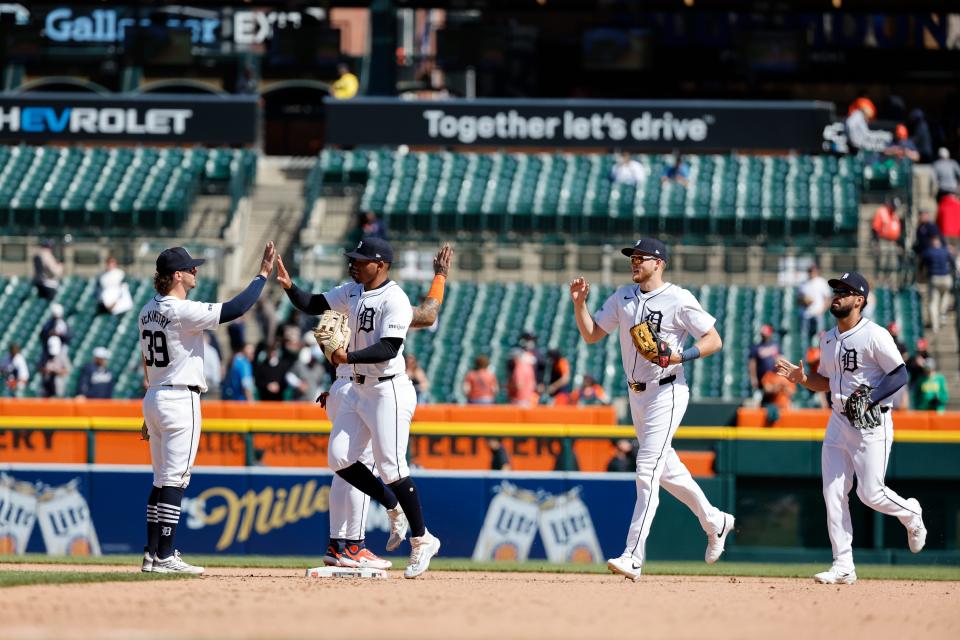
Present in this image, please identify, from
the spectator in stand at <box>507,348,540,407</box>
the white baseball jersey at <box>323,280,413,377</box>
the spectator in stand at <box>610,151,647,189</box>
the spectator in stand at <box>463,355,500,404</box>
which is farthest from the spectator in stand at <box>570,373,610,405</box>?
the white baseball jersey at <box>323,280,413,377</box>

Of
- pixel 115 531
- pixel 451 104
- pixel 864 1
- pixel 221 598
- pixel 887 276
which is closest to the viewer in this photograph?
pixel 221 598

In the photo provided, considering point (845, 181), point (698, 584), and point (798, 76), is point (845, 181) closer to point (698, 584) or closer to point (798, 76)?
point (798, 76)

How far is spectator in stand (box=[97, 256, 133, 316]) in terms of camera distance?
21.9 meters

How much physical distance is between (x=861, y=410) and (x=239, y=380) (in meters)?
9.63

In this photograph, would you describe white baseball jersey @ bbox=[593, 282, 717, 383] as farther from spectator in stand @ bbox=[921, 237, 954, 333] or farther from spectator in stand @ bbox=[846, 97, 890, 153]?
spectator in stand @ bbox=[846, 97, 890, 153]

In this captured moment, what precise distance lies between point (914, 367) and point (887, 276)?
11.1 feet

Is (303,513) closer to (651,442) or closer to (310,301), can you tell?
(310,301)

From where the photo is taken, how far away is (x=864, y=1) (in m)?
28.4

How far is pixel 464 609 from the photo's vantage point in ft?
27.1

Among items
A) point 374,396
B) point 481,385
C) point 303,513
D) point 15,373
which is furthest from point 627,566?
point 15,373

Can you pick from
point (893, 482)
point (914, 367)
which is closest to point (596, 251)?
point (914, 367)

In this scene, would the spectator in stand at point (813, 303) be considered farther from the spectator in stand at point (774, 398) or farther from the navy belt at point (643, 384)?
the navy belt at point (643, 384)

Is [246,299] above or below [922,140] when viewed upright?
below

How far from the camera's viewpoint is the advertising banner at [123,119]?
87.3 feet
